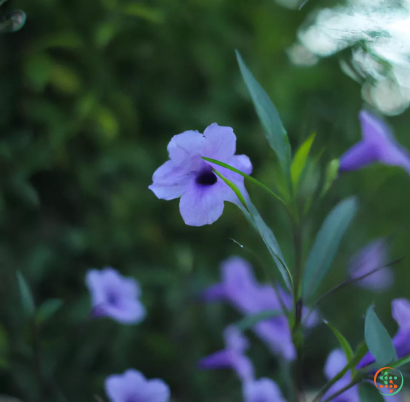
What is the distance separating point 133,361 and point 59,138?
1.69 ft

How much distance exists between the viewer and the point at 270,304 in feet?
2.42

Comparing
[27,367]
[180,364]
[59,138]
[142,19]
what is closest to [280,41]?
[142,19]

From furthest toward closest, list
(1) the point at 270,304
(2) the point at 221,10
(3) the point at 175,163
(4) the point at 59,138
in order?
(2) the point at 221,10
(4) the point at 59,138
(1) the point at 270,304
(3) the point at 175,163

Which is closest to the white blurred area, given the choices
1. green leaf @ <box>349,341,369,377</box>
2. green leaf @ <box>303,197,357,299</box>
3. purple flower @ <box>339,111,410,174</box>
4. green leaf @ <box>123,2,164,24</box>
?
purple flower @ <box>339,111,410,174</box>

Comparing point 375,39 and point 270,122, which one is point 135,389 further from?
point 375,39

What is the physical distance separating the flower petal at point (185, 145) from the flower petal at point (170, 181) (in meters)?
0.01

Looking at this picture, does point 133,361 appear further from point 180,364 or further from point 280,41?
point 280,41

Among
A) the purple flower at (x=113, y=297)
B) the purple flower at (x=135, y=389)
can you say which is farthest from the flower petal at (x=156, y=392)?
the purple flower at (x=113, y=297)

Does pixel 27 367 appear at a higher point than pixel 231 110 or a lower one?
lower

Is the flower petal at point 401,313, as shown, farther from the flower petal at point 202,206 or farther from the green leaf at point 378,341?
the flower petal at point 202,206

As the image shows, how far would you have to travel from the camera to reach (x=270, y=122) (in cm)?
40

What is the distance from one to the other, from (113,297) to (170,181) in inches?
14.1

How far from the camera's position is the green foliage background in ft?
2.85

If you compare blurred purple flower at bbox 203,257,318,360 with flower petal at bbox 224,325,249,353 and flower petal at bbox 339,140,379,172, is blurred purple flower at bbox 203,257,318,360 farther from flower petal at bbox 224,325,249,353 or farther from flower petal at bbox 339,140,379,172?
flower petal at bbox 339,140,379,172
